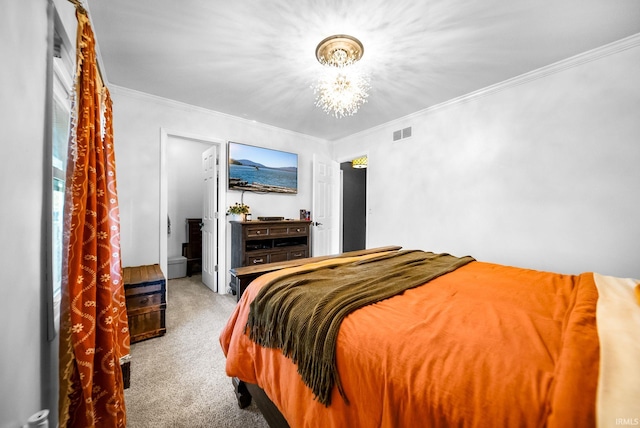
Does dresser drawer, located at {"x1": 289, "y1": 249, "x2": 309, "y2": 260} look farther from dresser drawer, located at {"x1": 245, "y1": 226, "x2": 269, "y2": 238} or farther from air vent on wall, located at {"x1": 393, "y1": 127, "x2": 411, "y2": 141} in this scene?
air vent on wall, located at {"x1": 393, "y1": 127, "x2": 411, "y2": 141}

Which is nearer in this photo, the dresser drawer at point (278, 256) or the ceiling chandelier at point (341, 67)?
the ceiling chandelier at point (341, 67)

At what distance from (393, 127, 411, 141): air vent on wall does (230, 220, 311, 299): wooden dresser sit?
196 cm

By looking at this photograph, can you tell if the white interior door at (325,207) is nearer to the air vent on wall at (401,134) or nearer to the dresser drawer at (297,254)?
the dresser drawer at (297,254)

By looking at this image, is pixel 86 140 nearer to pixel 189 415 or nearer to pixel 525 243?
pixel 189 415

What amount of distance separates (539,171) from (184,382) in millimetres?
3720

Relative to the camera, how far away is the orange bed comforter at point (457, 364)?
593mm

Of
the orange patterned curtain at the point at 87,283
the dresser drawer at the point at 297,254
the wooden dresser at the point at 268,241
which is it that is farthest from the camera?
the dresser drawer at the point at 297,254

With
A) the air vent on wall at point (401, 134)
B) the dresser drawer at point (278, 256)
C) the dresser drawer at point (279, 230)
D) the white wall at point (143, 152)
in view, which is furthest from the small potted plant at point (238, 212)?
the air vent on wall at point (401, 134)

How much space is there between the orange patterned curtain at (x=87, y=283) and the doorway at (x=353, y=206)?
4830mm

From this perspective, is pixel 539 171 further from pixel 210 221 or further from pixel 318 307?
pixel 210 221

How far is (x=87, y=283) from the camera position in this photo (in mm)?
1105

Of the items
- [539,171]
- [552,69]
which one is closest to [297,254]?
[539,171]

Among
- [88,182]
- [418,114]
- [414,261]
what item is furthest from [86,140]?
[418,114]

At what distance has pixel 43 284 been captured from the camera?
3.31ft
